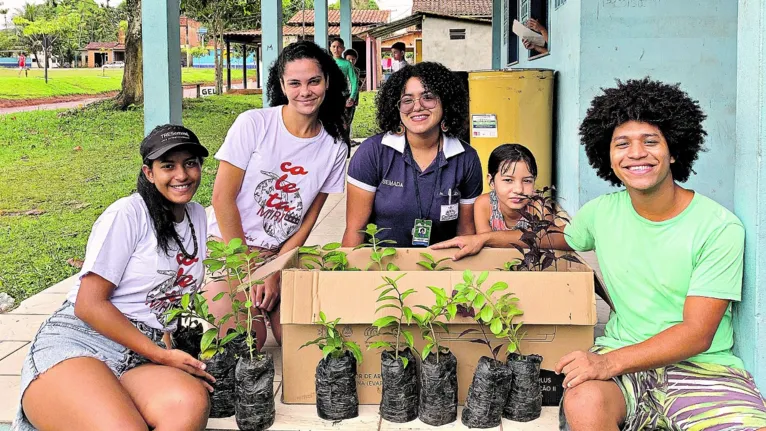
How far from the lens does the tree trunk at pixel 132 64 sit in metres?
19.2

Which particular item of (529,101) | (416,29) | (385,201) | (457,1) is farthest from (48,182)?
(457,1)

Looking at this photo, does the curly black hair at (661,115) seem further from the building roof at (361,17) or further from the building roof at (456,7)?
the building roof at (361,17)

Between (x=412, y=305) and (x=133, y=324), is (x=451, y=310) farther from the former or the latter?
(x=133, y=324)

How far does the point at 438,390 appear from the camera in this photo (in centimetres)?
271

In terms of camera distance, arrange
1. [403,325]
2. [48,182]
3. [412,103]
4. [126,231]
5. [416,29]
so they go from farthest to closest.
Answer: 1. [416,29]
2. [48,182]
3. [412,103]
4. [403,325]
5. [126,231]

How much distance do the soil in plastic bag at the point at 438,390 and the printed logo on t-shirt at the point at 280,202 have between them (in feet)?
3.92

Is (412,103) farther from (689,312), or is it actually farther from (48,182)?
(48,182)

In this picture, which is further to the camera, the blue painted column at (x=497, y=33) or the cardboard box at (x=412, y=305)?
the blue painted column at (x=497, y=33)

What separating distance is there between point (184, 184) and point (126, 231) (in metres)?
0.26

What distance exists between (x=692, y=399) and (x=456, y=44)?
2555 cm

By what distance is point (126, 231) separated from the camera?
2.62 metres

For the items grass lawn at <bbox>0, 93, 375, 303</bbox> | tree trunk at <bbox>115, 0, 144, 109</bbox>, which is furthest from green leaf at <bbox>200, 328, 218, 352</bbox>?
tree trunk at <bbox>115, 0, 144, 109</bbox>

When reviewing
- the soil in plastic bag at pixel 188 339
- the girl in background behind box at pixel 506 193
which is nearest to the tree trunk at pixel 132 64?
the girl in background behind box at pixel 506 193

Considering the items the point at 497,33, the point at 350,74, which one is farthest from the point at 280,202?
the point at 497,33
